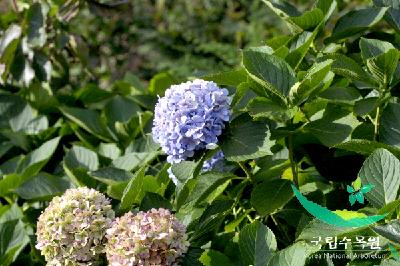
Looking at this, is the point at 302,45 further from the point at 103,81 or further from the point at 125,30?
the point at 125,30

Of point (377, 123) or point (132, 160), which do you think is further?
point (132, 160)

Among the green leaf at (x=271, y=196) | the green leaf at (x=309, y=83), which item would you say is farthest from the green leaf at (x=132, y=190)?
the green leaf at (x=309, y=83)

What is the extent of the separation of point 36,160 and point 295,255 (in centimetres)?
108

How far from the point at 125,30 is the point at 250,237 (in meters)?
4.12

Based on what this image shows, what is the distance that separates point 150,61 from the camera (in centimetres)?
566

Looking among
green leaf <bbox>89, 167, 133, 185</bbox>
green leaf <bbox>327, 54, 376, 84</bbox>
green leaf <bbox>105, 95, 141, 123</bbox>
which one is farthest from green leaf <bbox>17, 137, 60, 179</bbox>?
green leaf <bbox>327, 54, 376, 84</bbox>

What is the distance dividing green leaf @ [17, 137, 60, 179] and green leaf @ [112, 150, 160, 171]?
0.26m

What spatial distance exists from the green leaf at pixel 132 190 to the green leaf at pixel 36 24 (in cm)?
135

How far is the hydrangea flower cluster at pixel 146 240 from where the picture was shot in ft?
4.61

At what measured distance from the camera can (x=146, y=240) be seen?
1411 millimetres

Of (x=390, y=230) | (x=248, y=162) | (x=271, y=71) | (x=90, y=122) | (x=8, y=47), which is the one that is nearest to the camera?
(x=390, y=230)

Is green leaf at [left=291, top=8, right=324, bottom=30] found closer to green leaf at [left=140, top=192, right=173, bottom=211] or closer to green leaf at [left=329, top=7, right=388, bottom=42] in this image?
green leaf at [left=329, top=7, right=388, bottom=42]

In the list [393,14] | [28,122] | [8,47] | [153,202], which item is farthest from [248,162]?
[8,47]

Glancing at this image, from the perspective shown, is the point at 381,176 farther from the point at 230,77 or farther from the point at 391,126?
the point at 230,77
